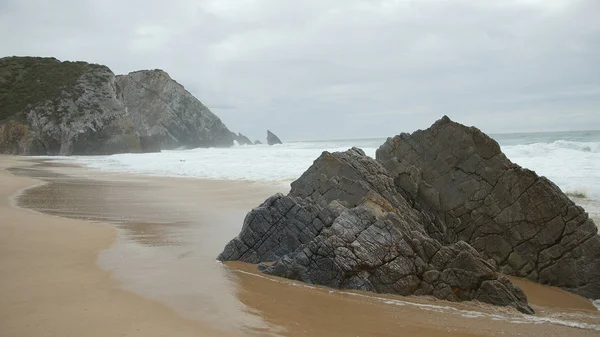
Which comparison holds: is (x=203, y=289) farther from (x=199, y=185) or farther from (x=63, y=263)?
(x=199, y=185)

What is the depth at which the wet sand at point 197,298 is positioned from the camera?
4.99 meters

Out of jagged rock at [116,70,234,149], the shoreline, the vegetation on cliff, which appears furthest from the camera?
jagged rock at [116,70,234,149]

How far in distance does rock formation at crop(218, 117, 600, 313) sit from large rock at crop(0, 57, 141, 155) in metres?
53.2

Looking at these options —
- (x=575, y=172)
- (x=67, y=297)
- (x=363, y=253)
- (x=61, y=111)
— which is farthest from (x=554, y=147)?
(x=61, y=111)

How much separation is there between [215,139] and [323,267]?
8737 centimetres

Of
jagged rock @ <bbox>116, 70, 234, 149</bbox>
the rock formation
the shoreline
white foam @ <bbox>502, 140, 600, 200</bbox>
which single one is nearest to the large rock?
jagged rock @ <bbox>116, 70, 234, 149</bbox>

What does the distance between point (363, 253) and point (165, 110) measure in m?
79.9

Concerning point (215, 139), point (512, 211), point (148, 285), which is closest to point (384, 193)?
point (512, 211)

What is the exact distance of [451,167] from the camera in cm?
969

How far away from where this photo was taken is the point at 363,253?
22.7ft

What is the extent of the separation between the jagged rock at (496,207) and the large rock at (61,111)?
53548 mm

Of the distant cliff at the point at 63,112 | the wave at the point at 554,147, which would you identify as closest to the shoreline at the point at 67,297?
the wave at the point at 554,147

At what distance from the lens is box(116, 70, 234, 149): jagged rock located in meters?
80.4

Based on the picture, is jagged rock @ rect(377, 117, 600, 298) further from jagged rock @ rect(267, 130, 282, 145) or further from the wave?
jagged rock @ rect(267, 130, 282, 145)
